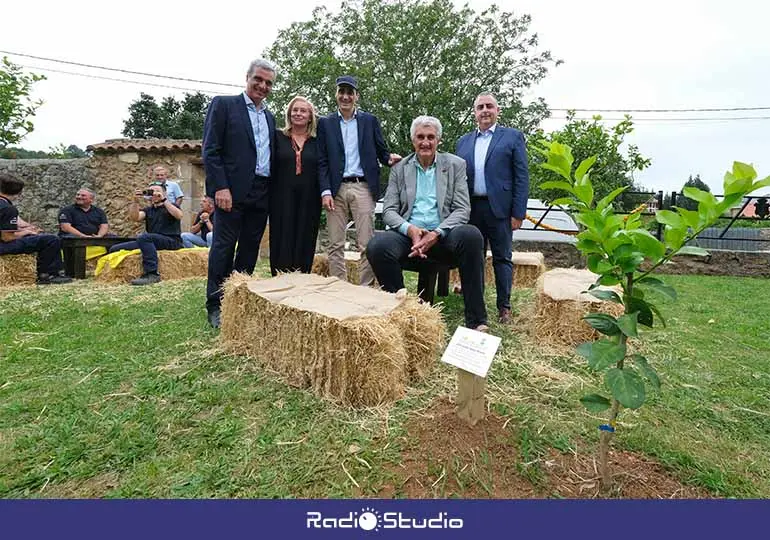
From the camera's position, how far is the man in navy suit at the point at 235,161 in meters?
3.14

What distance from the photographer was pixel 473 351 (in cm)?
163

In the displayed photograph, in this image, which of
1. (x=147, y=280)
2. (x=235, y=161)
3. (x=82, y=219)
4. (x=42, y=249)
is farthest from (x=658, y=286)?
(x=82, y=219)

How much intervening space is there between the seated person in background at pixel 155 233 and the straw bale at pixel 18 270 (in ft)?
2.73

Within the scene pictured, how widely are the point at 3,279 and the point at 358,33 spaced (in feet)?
41.8

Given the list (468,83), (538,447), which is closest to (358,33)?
(468,83)

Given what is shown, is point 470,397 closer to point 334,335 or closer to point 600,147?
point 334,335

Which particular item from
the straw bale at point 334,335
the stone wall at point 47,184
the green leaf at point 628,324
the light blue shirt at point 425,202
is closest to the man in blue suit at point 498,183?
the light blue shirt at point 425,202

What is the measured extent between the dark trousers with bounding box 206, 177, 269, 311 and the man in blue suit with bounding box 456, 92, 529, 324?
4.87ft

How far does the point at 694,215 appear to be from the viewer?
119cm

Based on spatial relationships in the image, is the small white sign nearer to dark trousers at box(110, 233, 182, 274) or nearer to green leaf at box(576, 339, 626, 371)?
green leaf at box(576, 339, 626, 371)

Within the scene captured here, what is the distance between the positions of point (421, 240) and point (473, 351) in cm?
136

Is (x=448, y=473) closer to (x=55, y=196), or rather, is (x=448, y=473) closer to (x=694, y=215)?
(x=694, y=215)

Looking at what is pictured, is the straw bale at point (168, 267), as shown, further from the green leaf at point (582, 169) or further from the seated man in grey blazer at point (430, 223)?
the green leaf at point (582, 169)
